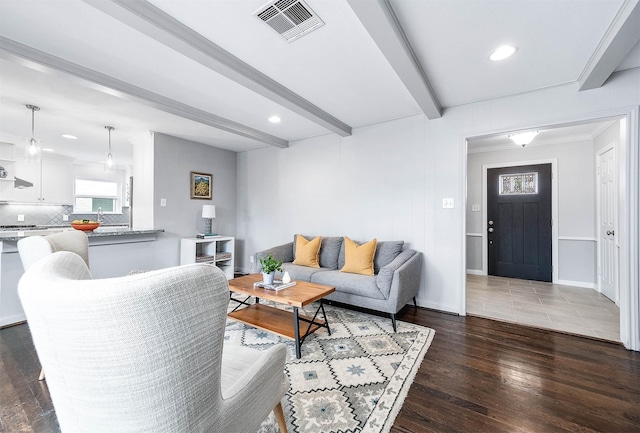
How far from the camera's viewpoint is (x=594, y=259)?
4.07 m

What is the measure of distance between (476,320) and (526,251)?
2.61 m

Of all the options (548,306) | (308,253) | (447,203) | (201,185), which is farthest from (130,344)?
(201,185)

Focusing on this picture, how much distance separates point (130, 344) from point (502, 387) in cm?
226

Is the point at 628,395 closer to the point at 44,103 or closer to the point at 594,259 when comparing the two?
the point at 594,259

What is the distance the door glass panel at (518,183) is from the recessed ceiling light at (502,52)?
3.35 meters

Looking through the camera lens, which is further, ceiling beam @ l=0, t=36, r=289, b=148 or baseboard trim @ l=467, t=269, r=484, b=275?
baseboard trim @ l=467, t=269, r=484, b=275

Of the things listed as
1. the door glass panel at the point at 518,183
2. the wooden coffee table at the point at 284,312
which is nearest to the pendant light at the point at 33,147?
the wooden coffee table at the point at 284,312

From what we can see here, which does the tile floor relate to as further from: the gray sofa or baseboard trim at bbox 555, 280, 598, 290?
the gray sofa

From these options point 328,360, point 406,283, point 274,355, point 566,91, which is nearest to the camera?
point 274,355

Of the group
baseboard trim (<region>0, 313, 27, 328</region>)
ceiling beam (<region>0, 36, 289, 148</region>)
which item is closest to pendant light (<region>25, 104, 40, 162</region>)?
ceiling beam (<region>0, 36, 289, 148</region>)

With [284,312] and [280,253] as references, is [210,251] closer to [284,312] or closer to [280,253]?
[280,253]

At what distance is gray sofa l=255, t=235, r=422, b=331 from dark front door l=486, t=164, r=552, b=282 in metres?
2.65

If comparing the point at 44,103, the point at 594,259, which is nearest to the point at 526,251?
the point at 594,259

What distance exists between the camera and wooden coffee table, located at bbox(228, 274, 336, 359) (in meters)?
2.22
